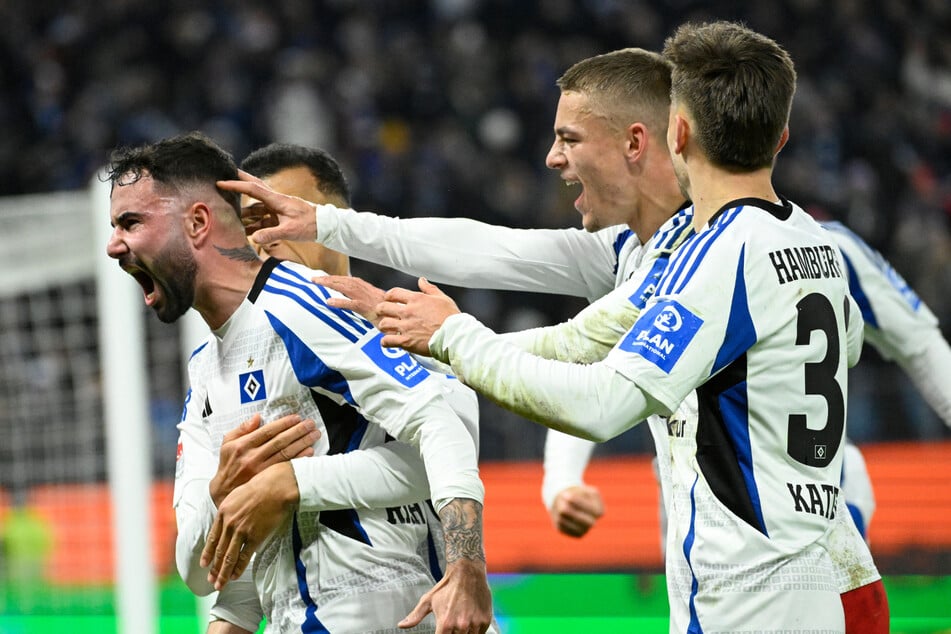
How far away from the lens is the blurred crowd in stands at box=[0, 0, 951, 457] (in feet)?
41.9

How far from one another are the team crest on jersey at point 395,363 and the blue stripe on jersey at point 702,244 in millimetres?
816

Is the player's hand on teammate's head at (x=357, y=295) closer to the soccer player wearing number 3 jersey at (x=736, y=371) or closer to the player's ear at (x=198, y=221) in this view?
the soccer player wearing number 3 jersey at (x=736, y=371)

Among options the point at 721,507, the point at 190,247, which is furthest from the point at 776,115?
the point at 190,247

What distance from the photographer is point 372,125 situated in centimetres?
1557

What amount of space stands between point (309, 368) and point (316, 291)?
0.68 ft

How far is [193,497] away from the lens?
10.9 feet

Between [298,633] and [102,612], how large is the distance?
615 centimetres

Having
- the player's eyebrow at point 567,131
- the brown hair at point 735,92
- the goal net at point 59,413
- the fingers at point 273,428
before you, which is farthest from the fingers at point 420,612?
the goal net at point 59,413

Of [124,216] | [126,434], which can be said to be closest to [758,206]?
[124,216]

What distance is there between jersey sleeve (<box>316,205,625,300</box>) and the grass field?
4707 millimetres

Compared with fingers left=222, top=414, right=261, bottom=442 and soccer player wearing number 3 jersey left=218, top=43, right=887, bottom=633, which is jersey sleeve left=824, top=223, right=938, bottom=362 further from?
fingers left=222, top=414, right=261, bottom=442

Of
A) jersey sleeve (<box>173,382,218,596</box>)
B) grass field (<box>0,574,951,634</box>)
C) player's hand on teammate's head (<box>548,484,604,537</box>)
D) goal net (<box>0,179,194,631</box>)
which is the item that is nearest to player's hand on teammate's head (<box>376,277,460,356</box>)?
jersey sleeve (<box>173,382,218,596</box>)

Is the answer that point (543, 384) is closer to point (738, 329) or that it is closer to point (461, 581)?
point (738, 329)

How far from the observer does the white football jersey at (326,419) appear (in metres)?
3.03
